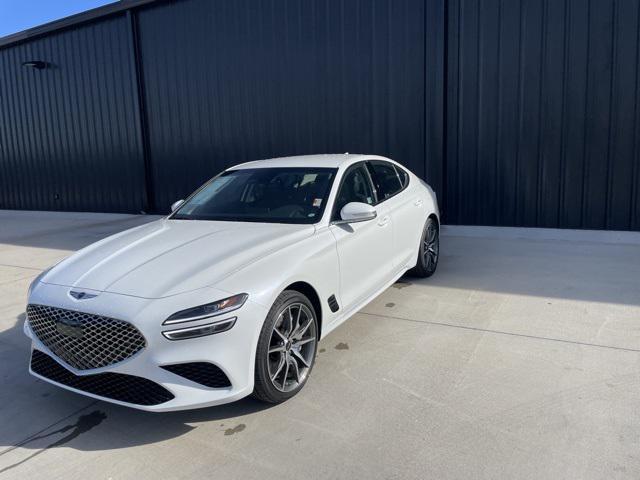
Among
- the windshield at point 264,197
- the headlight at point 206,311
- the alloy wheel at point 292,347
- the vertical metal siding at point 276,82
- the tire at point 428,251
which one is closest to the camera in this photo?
the headlight at point 206,311

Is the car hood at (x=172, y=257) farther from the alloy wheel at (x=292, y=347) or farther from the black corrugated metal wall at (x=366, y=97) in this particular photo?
the black corrugated metal wall at (x=366, y=97)

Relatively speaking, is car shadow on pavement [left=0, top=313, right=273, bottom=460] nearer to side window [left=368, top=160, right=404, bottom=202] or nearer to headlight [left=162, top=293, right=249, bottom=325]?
headlight [left=162, top=293, right=249, bottom=325]

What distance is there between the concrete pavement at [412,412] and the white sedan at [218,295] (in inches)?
11.5

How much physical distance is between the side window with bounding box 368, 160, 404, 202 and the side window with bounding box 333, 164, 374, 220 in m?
0.17

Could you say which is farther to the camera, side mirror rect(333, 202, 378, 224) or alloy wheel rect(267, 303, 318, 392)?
side mirror rect(333, 202, 378, 224)

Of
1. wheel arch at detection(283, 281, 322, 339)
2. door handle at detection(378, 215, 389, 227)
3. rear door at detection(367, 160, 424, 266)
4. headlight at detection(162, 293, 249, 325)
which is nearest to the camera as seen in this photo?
headlight at detection(162, 293, 249, 325)

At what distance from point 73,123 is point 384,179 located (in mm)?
11436

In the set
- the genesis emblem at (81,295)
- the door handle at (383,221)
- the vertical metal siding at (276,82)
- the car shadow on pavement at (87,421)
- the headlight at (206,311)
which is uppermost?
the vertical metal siding at (276,82)

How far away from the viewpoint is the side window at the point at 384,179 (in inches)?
202

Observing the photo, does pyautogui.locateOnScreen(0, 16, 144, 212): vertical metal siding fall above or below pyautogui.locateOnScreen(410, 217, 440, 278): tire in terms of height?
above

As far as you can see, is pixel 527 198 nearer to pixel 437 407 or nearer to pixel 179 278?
pixel 437 407

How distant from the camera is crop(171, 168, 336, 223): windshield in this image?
430 cm

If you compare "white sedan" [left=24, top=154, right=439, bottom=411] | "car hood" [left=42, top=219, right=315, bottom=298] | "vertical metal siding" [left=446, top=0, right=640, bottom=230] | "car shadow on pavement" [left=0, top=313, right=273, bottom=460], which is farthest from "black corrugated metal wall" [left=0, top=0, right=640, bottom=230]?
"car shadow on pavement" [left=0, top=313, right=273, bottom=460]

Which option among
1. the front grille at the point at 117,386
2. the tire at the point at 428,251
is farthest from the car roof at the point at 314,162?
the front grille at the point at 117,386
